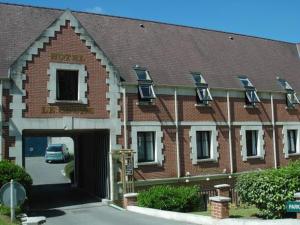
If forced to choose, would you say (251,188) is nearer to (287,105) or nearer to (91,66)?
(91,66)

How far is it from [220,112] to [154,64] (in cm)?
451

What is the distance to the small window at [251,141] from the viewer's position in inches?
1091

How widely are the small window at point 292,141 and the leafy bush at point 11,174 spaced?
17890 millimetres

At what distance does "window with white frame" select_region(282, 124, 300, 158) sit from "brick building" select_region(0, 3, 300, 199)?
0.07 meters

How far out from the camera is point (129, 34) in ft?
88.6

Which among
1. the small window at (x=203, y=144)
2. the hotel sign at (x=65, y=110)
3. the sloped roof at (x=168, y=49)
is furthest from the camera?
the small window at (x=203, y=144)

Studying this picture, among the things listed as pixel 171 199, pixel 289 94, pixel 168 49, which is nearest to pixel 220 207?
pixel 171 199

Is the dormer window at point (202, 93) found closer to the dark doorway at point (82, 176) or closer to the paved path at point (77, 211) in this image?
the dark doorway at point (82, 176)

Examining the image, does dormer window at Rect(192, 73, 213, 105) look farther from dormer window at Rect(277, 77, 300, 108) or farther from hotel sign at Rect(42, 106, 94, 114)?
dormer window at Rect(277, 77, 300, 108)

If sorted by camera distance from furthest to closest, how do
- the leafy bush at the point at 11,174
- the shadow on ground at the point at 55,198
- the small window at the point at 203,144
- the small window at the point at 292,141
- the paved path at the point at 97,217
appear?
1. the small window at the point at 292,141
2. the small window at the point at 203,144
3. the shadow on ground at the point at 55,198
4. the leafy bush at the point at 11,174
5. the paved path at the point at 97,217

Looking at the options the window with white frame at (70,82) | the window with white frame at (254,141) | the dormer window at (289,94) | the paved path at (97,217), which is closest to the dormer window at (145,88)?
the window with white frame at (70,82)

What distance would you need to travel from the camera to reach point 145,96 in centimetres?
2309

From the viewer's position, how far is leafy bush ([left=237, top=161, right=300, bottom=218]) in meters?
15.1

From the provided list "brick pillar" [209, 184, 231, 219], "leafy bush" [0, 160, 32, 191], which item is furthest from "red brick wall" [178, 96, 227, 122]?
"brick pillar" [209, 184, 231, 219]
